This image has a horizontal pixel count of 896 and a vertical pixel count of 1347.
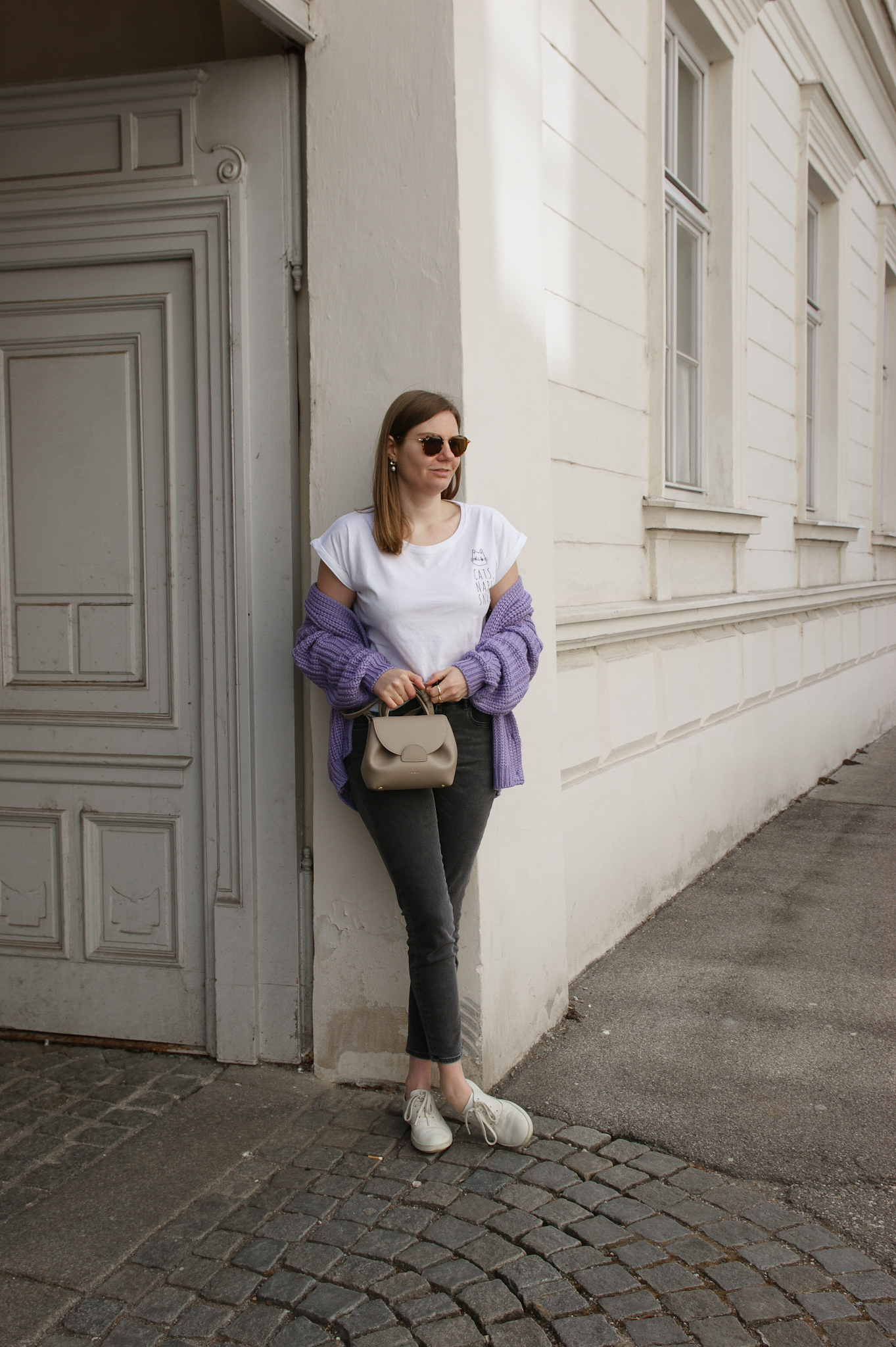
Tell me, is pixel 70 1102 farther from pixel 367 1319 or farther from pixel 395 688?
pixel 395 688

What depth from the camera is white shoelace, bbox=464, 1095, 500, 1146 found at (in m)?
2.82

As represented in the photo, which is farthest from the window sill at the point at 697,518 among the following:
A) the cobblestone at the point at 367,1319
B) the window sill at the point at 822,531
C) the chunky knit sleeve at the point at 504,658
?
the cobblestone at the point at 367,1319

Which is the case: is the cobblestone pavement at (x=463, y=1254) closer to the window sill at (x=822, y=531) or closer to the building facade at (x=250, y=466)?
the building facade at (x=250, y=466)

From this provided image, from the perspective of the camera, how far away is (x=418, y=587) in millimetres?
2744

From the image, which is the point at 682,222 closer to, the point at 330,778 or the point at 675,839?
the point at 675,839

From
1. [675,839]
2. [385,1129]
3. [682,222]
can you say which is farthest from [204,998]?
[682,222]

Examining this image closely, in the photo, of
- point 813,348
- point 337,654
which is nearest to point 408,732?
point 337,654

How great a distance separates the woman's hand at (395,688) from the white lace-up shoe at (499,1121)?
1.06 m

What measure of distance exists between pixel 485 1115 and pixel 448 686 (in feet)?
3.65

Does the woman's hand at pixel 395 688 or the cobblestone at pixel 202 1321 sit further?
the woman's hand at pixel 395 688

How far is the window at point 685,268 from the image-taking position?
5.67m

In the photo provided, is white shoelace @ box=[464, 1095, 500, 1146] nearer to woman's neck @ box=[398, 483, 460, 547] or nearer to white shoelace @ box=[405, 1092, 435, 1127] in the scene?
white shoelace @ box=[405, 1092, 435, 1127]

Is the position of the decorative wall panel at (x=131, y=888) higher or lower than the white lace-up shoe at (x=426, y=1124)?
higher

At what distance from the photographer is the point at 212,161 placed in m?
3.21
